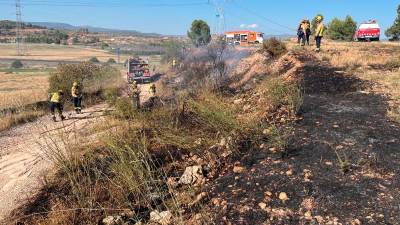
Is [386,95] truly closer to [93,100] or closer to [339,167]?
[339,167]

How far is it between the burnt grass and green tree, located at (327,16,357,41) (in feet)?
156

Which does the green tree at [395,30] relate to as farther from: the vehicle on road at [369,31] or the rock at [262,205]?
the rock at [262,205]

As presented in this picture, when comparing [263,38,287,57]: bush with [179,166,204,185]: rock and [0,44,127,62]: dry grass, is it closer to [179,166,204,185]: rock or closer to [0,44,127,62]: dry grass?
[179,166,204,185]: rock

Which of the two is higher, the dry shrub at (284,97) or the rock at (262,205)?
the dry shrub at (284,97)

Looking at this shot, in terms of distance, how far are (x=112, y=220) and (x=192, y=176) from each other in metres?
1.67

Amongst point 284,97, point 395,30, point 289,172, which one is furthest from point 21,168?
point 395,30

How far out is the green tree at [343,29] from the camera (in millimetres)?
54094

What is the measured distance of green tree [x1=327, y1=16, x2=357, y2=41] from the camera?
5409 centimetres

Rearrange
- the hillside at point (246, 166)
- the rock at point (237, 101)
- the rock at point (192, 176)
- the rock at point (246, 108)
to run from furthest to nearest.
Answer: the rock at point (237, 101) < the rock at point (246, 108) < the rock at point (192, 176) < the hillside at point (246, 166)

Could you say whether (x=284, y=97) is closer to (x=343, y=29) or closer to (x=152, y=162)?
(x=152, y=162)

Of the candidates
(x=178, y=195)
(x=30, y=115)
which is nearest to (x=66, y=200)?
(x=178, y=195)

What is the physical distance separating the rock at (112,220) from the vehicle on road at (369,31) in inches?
1297

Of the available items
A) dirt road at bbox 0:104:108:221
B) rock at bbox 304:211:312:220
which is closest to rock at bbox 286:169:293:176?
rock at bbox 304:211:312:220

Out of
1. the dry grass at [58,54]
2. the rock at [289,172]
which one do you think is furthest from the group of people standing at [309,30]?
the dry grass at [58,54]
